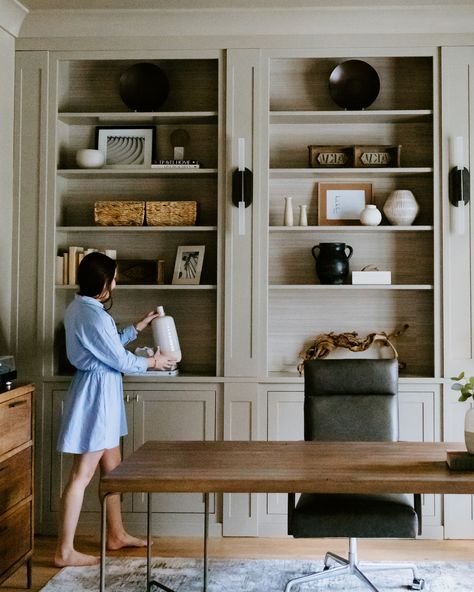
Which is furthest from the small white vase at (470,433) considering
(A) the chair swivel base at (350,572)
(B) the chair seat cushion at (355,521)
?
(A) the chair swivel base at (350,572)

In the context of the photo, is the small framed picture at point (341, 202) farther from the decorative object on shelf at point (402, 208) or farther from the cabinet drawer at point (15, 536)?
the cabinet drawer at point (15, 536)

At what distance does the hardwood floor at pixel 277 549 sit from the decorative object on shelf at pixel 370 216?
69.5 inches

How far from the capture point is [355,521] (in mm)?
2535

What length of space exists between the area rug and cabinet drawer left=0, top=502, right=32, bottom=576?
8.2 inches

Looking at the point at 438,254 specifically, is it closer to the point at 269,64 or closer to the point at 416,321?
the point at 416,321

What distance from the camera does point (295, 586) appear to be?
304 centimetres

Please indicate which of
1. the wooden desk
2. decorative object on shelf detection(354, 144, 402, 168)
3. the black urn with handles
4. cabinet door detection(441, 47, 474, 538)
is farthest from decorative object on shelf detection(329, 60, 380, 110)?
the wooden desk

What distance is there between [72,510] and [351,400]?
4.78ft

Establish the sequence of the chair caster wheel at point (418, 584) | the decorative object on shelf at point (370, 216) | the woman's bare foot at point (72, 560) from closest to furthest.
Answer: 1. the chair caster wheel at point (418, 584)
2. the woman's bare foot at point (72, 560)
3. the decorative object on shelf at point (370, 216)

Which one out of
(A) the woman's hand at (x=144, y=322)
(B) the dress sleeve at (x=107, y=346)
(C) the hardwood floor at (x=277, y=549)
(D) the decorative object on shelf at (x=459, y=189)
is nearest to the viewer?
(B) the dress sleeve at (x=107, y=346)

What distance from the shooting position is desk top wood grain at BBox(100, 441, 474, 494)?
208cm

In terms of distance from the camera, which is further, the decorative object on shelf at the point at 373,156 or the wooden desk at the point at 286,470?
the decorative object on shelf at the point at 373,156

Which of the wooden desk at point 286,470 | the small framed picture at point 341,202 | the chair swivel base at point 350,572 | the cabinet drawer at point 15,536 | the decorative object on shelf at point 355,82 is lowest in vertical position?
the chair swivel base at point 350,572

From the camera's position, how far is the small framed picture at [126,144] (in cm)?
407
